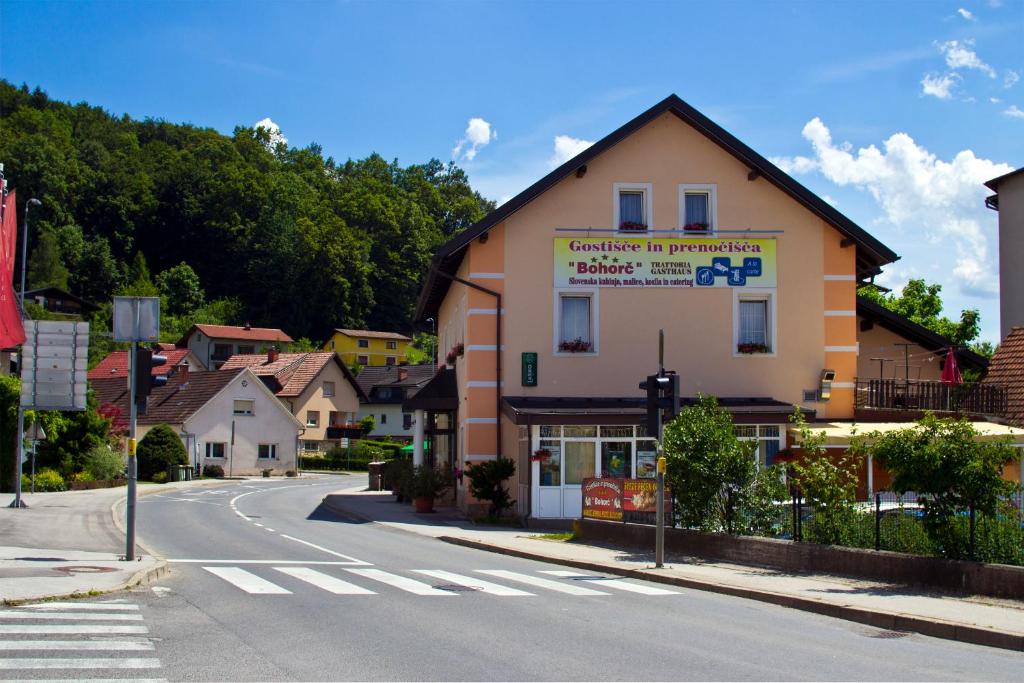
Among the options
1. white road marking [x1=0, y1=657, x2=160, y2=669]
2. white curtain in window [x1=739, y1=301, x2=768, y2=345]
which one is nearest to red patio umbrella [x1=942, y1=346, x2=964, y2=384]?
white curtain in window [x1=739, y1=301, x2=768, y2=345]

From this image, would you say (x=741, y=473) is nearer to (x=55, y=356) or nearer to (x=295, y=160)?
(x=55, y=356)

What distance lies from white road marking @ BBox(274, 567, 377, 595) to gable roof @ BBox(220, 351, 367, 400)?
65.2 metres

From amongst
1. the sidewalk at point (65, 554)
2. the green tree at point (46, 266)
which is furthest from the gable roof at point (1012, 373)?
the green tree at point (46, 266)

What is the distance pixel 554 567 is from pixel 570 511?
9718 millimetres

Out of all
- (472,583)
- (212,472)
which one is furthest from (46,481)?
(472,583)

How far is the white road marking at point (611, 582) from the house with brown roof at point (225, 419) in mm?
49722

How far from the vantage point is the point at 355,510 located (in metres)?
33.7

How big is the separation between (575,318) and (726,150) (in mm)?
6485

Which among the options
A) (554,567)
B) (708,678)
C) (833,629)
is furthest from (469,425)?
(708,678)

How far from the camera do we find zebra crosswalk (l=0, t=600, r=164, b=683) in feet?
28.2

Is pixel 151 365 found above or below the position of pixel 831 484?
above

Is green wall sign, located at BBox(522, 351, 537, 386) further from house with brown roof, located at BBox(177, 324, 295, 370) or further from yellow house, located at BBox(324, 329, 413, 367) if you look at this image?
house with brown roof, located at BBox(177, 324, 295, 370)

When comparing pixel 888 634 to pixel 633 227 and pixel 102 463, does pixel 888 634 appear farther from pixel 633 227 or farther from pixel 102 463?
pixel 102 463

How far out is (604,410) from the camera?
28656 millimetres
